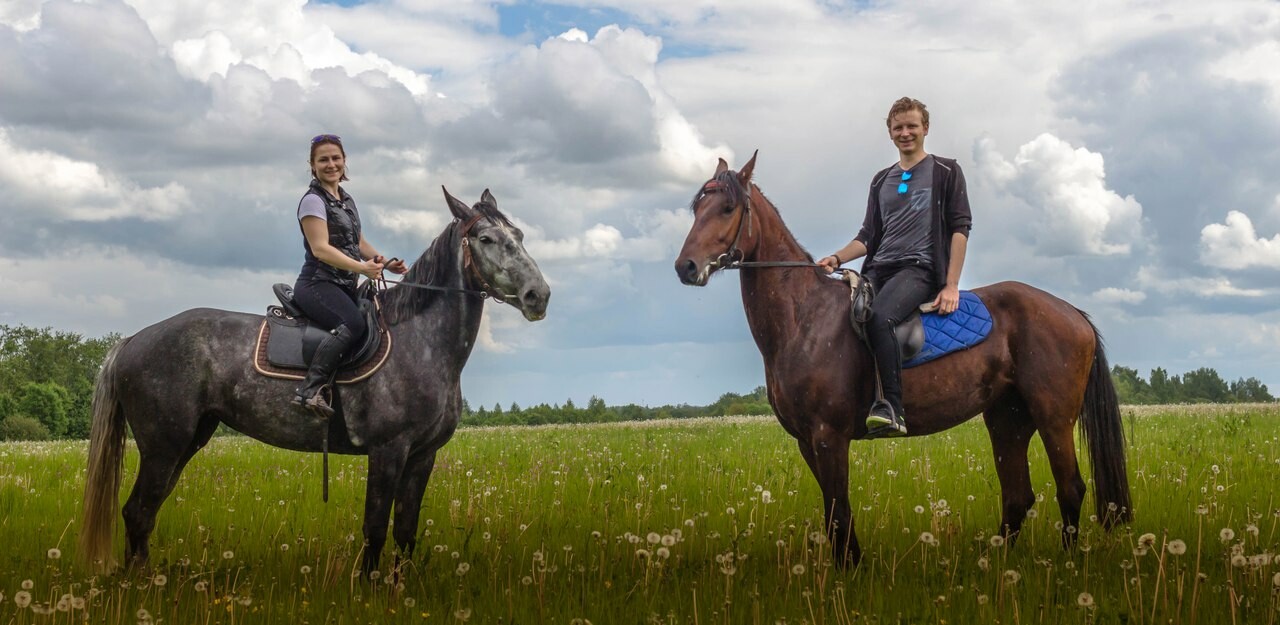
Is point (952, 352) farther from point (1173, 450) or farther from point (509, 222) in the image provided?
point (1173, 450)

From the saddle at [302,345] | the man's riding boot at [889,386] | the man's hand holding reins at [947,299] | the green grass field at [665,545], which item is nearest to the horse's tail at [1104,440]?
the green grass field at [665,545]

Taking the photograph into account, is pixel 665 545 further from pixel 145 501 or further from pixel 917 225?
pixel 145 501

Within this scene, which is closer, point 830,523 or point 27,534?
point 830,523

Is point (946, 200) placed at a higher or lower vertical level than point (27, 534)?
higher

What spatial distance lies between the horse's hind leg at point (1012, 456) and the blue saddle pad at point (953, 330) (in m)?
0.99

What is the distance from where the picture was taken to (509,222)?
7473 mm

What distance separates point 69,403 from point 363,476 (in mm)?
67209

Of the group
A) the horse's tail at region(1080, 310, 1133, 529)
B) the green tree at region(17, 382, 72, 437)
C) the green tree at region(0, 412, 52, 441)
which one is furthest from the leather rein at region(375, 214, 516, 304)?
the green tree at region(17, 382, 72, 437)


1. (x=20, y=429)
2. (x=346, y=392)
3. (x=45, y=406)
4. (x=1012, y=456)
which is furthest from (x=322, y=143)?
(x=45, y=406)

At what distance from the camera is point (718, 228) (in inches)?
296

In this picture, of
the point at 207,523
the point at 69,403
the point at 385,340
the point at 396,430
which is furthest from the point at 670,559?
the point at 69,403

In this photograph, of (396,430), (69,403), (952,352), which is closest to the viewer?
(396,430)

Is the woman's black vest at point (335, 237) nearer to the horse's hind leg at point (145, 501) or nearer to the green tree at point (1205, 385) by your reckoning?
the horse's hind leg at point (145, 501)

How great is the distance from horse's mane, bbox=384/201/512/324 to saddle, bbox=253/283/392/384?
17 cm
